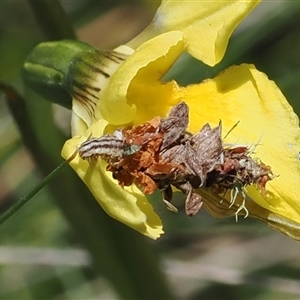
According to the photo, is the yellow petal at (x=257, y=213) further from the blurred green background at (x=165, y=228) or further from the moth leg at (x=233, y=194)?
the blurred green background at (x=165, y=228)

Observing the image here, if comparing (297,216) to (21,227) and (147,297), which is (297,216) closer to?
(147,297)

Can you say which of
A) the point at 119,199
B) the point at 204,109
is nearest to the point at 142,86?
the point at 204,109

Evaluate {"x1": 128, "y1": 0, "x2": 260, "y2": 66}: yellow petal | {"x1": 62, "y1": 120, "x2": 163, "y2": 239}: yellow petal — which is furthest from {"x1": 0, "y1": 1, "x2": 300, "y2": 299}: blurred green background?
{"x1": 62, "y1": 120, "x2": 163, "y2": 239}: yellow petal

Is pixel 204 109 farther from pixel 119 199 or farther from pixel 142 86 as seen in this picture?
pixel 119 199

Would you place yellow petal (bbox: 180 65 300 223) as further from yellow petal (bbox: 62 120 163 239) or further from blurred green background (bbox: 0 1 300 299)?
blurred green background (bbox: 0 1 300 299)

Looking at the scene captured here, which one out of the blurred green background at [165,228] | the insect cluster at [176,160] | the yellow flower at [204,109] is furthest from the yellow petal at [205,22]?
the blurred green background at [165,228]

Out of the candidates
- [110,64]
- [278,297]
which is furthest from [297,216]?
[278,297]
